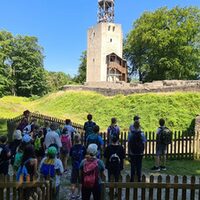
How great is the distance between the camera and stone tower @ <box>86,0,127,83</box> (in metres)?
52.2

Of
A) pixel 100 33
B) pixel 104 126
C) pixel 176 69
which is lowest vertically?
pixel 104 126

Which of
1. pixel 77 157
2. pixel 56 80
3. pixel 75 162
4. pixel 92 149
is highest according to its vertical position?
pixel 56 80

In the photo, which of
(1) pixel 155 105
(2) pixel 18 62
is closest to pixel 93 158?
(1) pixel 155 105

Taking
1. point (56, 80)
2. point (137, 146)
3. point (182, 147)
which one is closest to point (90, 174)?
point (137, 146)

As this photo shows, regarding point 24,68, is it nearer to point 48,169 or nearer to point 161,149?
point 161,149

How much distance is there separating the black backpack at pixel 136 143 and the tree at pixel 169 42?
39278 mm

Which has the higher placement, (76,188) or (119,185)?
(119,185)

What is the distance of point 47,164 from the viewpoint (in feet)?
22.7

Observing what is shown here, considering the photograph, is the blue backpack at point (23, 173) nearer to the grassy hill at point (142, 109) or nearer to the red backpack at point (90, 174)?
the red backpack at point (90, 174)

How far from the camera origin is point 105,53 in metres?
52.4

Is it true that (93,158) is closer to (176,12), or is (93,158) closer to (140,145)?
(140,145)

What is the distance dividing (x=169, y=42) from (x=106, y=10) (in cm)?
1630

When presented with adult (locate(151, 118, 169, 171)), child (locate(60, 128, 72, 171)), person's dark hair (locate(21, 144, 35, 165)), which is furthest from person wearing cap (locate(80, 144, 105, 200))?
adult (locate(151, 118, 169, 171))

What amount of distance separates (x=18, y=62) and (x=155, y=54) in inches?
997
